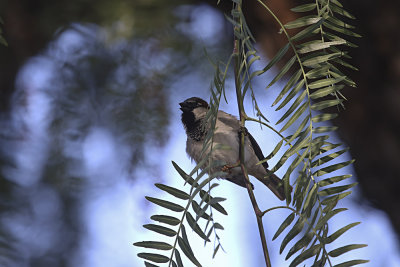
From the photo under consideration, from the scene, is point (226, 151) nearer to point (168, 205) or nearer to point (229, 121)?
point (229, 121)

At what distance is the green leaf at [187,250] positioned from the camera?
0.59 metres

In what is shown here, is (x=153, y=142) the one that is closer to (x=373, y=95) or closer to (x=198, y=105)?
(x=198, y=105)

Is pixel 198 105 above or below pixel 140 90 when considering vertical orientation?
above

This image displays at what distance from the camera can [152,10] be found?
117 cm

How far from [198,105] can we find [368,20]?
0.58 metres

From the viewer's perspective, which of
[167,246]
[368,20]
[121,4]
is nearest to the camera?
[167,246]

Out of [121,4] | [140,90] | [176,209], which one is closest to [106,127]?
[140,90]

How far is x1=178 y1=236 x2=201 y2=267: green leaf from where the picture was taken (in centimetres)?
59

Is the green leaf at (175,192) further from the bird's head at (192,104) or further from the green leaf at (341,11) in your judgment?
the bird's head at (192,104)

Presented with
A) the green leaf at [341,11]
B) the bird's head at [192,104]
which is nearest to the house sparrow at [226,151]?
the bird's head at [192,104]

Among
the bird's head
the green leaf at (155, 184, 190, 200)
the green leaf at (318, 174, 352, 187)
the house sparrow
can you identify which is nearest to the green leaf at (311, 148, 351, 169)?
the green leaf at (318, 174, 352, 187)

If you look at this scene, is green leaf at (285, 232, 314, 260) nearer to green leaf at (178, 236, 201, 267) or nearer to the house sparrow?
green leaf at (178, 236, 201, 267)

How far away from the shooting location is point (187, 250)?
0.60 metres

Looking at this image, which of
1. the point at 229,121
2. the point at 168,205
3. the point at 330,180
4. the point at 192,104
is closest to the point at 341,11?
the point at 330,180
